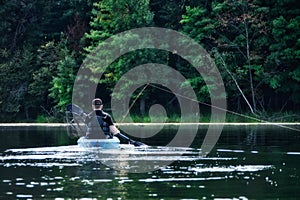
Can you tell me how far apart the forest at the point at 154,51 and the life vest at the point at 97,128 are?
23200 mm

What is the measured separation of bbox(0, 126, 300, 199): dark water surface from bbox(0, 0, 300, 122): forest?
64.7 ft

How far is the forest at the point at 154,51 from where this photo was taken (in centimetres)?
5366

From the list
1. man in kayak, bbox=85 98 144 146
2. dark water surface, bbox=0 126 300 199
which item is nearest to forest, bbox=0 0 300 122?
dark water surface, bbox=0 126 300 199

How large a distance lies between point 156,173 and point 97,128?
774 cm

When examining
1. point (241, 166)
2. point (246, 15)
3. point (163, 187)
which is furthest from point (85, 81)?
point (163, 187)

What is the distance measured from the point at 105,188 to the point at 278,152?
35.5 ft

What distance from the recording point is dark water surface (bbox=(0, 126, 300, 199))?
63.7 feet

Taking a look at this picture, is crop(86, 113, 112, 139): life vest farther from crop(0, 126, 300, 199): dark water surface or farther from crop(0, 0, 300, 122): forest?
crop(0, 0, 300, 122): forest

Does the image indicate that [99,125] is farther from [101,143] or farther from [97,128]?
[101,143]

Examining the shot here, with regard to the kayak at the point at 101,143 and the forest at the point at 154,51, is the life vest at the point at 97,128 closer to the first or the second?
the kayak at the point at 101,143

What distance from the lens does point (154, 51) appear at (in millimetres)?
54406

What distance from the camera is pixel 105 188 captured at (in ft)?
66.0

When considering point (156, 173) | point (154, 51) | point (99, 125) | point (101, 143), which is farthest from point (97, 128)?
point (154, 51)

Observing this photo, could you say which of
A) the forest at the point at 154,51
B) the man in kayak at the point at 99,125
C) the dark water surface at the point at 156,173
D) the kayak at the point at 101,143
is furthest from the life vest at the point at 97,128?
the forest at the point at 154,51
